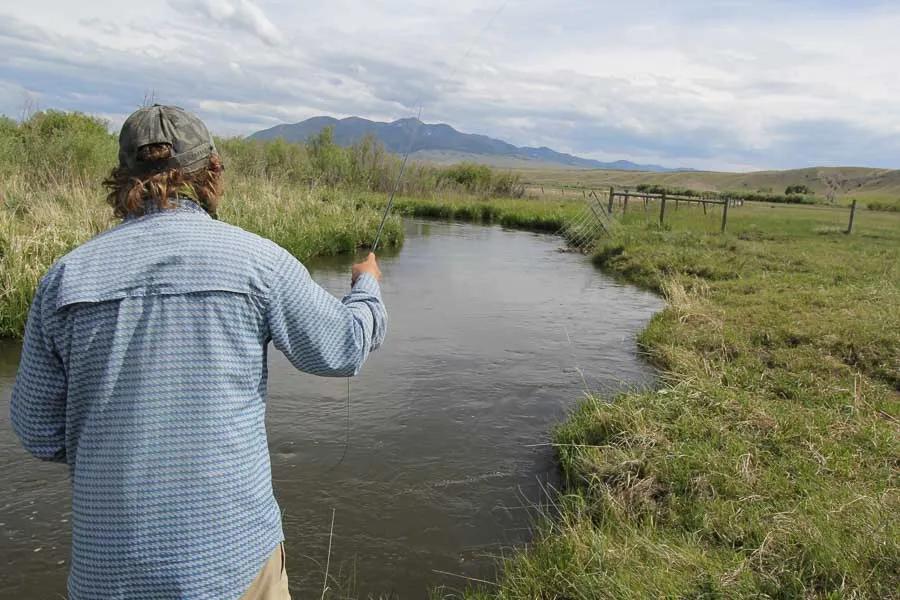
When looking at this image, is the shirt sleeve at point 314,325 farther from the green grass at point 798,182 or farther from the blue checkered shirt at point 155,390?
the green grass at point 798,182

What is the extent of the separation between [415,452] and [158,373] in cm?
465

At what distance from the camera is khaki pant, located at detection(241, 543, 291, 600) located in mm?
2004

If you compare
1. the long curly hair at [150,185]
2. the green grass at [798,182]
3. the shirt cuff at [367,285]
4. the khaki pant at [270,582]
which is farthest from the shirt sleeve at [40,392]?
the green grass at [798,182]

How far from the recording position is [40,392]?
5.97 ft

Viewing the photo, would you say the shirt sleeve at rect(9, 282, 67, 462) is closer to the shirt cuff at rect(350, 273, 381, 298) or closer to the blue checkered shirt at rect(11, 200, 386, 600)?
the blue checkered shirt at rect(11, 200, 386, 600)

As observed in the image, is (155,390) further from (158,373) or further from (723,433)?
(723,433)

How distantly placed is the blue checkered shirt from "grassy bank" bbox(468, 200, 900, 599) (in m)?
2.52

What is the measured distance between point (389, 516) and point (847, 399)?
182 inches

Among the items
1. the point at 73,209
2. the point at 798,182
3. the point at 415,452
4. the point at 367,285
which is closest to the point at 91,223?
the point at 73,209

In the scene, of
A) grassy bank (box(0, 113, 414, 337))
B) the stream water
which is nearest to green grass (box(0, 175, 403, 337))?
grassy bank (box(0, 113, 414, 337))

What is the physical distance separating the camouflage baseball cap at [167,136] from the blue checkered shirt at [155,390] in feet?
0.43

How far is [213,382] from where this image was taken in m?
1.80

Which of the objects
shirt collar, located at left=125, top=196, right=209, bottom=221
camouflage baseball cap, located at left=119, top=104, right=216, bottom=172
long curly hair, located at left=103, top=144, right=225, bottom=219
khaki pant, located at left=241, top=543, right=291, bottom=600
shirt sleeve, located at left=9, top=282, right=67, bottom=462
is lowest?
khaki pant, located at left=241, top=543, right=291, bottom=600

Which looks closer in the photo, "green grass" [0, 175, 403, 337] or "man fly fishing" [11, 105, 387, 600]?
"man fly fishing" [11, 105, 387, 600]
